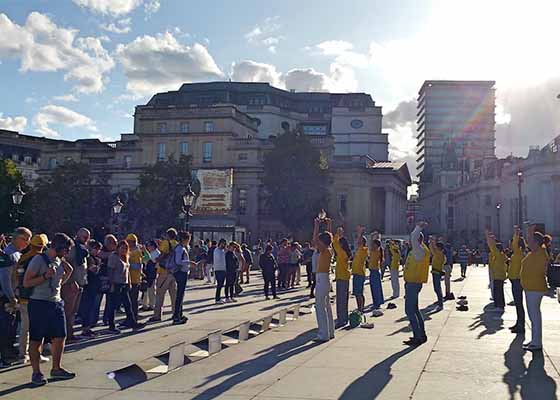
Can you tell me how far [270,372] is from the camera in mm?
9211

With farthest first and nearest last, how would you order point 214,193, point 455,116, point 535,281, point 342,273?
point 455,116 < point 214,193 < point 342,273 < point 535,281

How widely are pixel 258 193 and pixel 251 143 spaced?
5916mm

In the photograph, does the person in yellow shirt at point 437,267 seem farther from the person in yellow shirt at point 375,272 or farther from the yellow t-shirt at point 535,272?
the yellow t-shirt at point 535,272

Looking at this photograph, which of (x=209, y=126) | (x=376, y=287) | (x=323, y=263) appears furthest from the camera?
(x=209, y=126)

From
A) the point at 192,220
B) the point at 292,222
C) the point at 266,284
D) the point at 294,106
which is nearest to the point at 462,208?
the point at 294,106

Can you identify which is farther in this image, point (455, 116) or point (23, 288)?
point (455, 116)

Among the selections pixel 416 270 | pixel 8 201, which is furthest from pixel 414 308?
pixel 8 201

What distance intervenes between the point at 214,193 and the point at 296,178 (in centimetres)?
934

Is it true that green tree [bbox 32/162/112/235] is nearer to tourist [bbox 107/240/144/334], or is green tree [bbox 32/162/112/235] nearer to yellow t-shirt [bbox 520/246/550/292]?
tourist [bbox 107/240/144/334]

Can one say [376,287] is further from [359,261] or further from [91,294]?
[91,294]

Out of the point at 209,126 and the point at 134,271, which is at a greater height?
the point at 209,126

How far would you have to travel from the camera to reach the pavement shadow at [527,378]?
25.8 feet

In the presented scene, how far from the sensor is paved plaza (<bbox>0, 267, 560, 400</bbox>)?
795 cm

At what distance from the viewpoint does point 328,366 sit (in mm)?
9562
